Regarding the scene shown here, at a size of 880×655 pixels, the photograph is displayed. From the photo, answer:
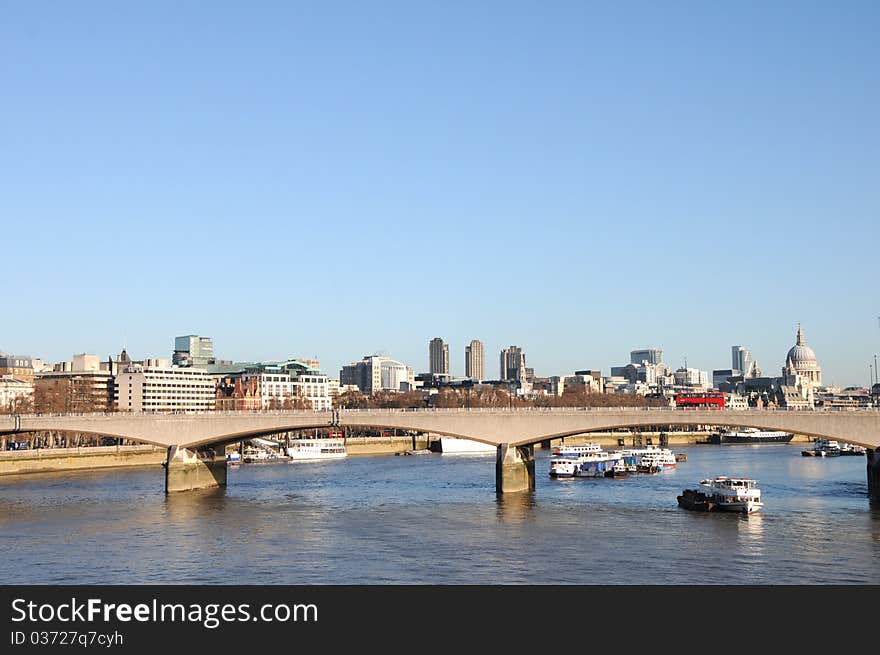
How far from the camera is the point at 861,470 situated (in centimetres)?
9450

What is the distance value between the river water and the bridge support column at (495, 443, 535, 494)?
1.22m

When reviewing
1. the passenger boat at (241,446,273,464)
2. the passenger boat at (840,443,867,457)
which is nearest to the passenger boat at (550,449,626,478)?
the passenger boat at (241,446,273,464)

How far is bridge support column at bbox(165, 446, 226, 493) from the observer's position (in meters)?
72.4

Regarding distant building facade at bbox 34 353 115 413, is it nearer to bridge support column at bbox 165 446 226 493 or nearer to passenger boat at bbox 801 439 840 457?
bridge support column at bbox 165 446 226 493

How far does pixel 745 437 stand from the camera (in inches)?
6368

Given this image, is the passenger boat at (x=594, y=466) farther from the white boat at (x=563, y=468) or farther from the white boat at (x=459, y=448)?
the white boat at (x=459, y=448)

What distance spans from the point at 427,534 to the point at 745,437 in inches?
4731

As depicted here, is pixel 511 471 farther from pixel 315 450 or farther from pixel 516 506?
pixel 315 450

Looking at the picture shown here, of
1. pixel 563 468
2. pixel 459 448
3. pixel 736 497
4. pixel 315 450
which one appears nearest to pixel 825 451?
pixel 459 448

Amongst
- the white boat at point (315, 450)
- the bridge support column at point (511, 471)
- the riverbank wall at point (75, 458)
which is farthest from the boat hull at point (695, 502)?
the white boat at point (315, 450)
